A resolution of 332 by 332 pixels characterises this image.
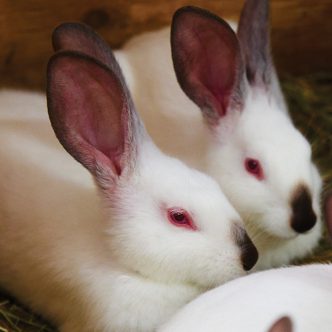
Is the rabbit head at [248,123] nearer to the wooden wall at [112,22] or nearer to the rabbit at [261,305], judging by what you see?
the rabbit at [261,305]

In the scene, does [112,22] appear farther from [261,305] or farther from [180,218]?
[261,305]

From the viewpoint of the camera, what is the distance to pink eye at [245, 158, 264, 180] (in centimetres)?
279

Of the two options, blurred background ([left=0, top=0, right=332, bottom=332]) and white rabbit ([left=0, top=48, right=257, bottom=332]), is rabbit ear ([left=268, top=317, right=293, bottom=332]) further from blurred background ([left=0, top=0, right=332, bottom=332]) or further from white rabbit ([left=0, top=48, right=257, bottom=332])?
blurred background ([left=0, top=0, right=332, bottom=332])

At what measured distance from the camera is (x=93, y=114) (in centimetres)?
253

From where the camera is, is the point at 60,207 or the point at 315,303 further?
the point at 60,207

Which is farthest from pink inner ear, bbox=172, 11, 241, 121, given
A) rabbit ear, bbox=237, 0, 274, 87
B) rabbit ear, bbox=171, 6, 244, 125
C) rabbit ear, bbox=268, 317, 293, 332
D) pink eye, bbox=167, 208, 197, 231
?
rabbit ear, bbox=268, 317, 293, 332

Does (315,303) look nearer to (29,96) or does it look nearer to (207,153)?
(207,153)

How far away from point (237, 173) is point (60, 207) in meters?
0.57

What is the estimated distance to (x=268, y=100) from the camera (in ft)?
9.77

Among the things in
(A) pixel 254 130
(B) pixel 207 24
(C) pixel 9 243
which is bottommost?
(C) pixel 9 243

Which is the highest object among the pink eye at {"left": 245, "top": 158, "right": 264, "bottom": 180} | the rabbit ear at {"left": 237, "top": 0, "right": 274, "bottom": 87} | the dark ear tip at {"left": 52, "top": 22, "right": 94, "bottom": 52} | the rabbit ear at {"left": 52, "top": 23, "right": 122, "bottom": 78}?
the dark ear tip at {"left": 52, "top": 22, "right": 94, "bottom": 52}

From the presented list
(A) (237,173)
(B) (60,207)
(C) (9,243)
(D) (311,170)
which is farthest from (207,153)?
(C) (9,243)

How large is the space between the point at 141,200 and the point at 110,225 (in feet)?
0.38

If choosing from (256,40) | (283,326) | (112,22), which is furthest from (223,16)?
(283,326)
